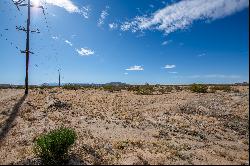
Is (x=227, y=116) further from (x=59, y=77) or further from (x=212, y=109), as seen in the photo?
(x=59, y=77)

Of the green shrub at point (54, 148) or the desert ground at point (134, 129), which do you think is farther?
the desert ground at point (134, 129)

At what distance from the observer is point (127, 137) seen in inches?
575

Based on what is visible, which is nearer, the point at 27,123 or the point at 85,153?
the point at 85,153

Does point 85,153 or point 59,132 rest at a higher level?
point 59,132

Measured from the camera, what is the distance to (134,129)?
16422 mm

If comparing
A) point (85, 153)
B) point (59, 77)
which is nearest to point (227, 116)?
point (85, 153)

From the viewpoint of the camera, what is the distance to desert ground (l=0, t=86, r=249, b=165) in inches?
456

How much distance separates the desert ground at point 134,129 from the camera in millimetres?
11570

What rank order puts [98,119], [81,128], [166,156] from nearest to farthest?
1. [166,156]
2. [81,128]
3. [98,119]

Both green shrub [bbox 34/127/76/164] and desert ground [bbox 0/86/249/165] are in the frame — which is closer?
green shrub [bbox 34/127/76/164]

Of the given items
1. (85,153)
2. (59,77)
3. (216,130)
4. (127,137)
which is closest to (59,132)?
(85,153)

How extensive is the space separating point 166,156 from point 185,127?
17.7ft

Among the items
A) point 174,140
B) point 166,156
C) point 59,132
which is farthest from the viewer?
point 174,140

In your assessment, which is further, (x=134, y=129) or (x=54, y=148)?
(x=134, y=129)
